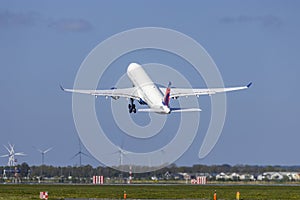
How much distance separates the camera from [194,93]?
135625mm

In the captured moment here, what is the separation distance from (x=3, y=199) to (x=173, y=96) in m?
41.7

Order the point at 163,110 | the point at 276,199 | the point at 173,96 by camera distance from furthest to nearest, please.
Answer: the point at 173,96 → the point at 163,110 → the point at 276,199

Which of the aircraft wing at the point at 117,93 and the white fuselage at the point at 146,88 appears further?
the aircraft wing at the point at 117,93

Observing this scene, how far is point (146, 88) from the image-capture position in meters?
134

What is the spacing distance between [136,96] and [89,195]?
23702 mm

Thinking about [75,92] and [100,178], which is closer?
[75,92]

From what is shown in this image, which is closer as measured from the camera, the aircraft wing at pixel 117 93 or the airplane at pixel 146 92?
the airplane at pixel 146 92

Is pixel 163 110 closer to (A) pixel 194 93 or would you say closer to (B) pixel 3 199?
(A) pixel 194 93

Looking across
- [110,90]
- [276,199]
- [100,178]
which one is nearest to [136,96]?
[110,90]

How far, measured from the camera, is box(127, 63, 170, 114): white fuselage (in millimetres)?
124256

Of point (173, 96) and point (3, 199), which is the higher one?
point (173, 96)

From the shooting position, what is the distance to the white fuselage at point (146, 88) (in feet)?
408

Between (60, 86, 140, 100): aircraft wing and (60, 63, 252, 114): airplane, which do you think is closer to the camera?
(60, 63, 252, 114): airplane

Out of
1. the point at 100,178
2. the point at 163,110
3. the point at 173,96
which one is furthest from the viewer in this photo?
the point at 100,178
